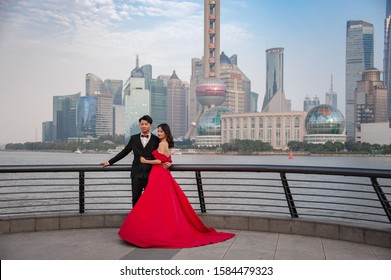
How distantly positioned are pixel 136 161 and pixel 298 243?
215cm

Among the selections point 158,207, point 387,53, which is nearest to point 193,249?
point 158,207

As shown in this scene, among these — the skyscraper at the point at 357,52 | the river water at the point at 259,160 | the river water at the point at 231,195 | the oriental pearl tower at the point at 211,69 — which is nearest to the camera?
the river water at the point at 231,195

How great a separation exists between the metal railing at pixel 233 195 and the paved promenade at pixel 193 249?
41 centimetres

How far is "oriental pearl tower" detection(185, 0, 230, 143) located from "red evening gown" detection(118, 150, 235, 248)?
146074 millimetres

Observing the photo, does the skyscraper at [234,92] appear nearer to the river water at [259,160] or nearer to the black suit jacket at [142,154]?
the river water at [259,160]

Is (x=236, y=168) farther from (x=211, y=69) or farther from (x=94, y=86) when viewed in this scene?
(x=94, y=86)

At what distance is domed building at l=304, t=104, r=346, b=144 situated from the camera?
118250 mm

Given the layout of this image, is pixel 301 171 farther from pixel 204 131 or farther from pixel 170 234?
pixel 204 131

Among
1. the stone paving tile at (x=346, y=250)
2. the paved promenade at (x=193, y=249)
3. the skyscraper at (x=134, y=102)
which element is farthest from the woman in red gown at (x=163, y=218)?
the skyscraper at (x=134, y=102)

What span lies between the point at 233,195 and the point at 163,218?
28377mm

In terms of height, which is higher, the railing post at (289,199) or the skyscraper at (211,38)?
the skyscraper at (211,38)

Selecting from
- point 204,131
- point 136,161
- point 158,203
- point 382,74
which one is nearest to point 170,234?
point 158,203

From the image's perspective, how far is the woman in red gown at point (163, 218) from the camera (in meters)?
5.74
